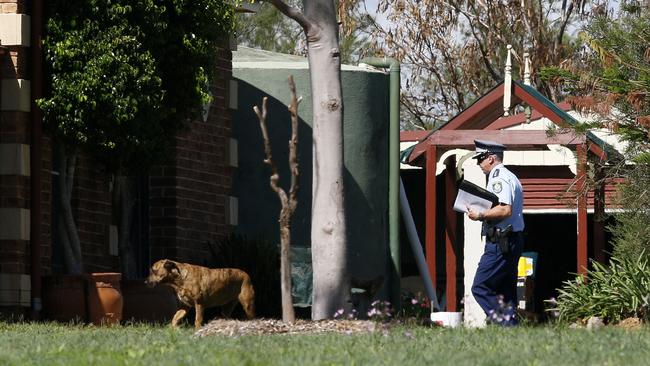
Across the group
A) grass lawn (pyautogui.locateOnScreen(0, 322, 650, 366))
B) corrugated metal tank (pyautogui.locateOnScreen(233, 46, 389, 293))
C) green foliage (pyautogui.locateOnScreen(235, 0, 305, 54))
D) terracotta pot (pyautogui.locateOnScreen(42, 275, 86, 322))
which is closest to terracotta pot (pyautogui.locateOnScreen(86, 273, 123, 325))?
terracotta pot (pyautogui.locateOnScreen(42, 275, 86, 322))

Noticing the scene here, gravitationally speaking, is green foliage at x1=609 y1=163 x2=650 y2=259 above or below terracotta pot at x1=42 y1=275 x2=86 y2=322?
above

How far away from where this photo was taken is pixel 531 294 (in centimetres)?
2214

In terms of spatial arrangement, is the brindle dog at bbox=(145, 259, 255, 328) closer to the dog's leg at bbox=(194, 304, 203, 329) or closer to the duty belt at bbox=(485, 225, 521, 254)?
the dog's leg at bbox=(194, 304, 203, 329)

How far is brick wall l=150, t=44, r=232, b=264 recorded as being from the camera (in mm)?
19078

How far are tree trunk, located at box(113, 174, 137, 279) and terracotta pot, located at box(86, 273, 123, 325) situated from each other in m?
1.95

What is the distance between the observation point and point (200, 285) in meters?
16.1

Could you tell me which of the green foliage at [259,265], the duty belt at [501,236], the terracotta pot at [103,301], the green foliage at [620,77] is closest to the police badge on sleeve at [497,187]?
the duty belt at [501,236]

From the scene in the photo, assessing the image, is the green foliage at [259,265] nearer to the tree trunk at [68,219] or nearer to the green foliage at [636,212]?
the tree trunk at [68,219]

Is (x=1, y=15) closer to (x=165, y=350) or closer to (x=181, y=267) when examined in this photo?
(x=181, y=267)

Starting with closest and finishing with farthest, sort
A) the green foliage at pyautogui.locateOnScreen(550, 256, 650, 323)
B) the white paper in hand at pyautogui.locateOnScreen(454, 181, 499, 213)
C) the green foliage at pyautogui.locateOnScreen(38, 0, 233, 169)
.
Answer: the white paper in hand at pyautogui.locateOnScreen(454, 181, 499, 213) < the green foliage at pyautogui.locateOnScreen(550, 256, 650, 323) < the green foliage at pyautogui.locateOnScreen(38, 0, 233, 169)

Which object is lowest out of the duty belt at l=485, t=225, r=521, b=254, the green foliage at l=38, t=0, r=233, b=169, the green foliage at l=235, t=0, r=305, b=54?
the duty belt at l=485, t=225, r=521, b=254

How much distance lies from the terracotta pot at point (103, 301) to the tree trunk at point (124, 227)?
6.38 ft

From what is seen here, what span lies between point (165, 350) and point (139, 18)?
271 inches

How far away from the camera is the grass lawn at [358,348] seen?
9750 mm
